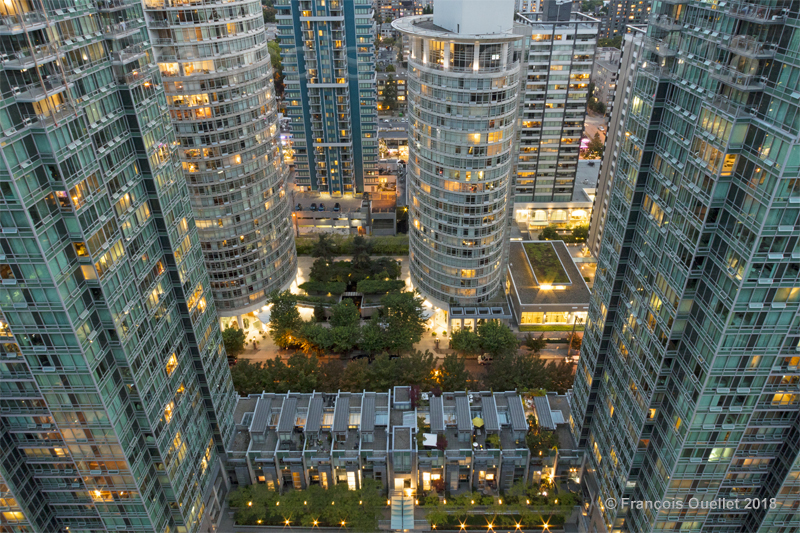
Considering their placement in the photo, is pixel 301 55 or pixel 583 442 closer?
pixel 583 442

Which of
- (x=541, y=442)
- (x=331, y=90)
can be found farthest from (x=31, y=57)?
(x=331, y=90)

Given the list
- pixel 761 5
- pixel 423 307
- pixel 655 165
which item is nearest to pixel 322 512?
pixel 423 307

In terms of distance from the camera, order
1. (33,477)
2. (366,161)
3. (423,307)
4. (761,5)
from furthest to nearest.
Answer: (366,161)
(423,307)
(33,477)
(761,5)

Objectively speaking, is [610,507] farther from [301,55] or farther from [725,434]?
[301,55]

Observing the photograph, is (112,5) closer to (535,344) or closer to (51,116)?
(51,116)

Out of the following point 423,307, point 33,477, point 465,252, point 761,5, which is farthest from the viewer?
point 423,307
